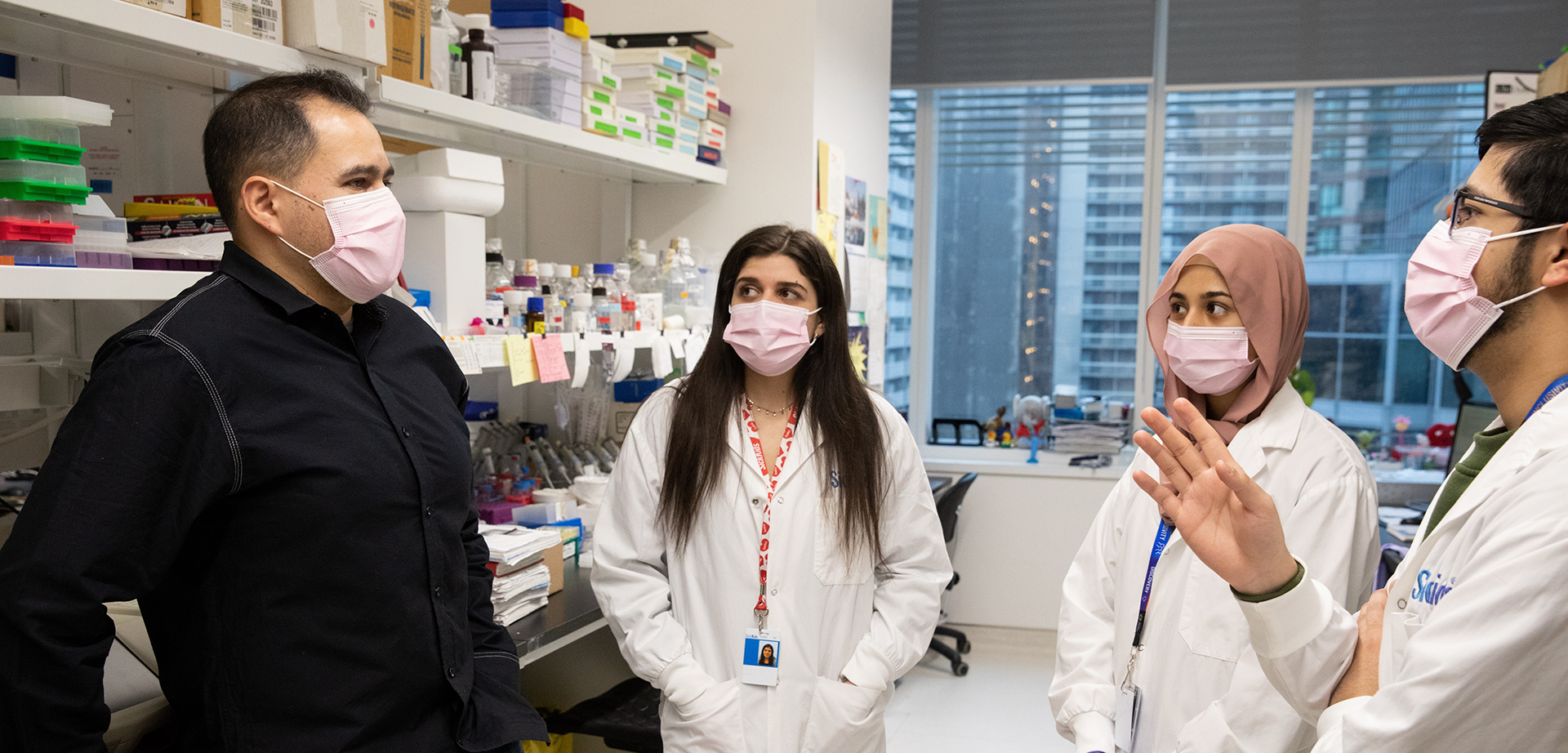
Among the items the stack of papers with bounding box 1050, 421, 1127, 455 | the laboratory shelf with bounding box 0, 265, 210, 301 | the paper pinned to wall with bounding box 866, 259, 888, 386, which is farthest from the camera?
the stack of papers with bounding box 1050, 421, 1127, 455

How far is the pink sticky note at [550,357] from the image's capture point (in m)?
2.24

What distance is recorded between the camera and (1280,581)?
1136 millimetres

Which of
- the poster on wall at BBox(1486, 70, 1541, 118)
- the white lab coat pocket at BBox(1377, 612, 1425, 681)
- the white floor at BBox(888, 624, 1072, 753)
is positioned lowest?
the white floor at BBox(888, 624, 1072, 753)

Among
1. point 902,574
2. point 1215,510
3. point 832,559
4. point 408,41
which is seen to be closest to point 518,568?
point 832,559

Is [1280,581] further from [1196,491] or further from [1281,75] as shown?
[1281,75]

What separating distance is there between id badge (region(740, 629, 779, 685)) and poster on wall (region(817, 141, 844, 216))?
194 centimetres

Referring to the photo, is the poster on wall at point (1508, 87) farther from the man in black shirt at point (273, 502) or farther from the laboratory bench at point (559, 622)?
the man in black shirt at point (273, 502)

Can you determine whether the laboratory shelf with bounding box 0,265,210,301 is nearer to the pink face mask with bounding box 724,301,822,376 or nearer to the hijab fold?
the pink face mask with bounding box 724,301,822,376

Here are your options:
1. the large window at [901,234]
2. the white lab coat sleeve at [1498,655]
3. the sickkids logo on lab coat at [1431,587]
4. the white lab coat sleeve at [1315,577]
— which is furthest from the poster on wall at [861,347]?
the white lab coat sleeve at [1498,655]

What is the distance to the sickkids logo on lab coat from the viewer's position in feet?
3.42

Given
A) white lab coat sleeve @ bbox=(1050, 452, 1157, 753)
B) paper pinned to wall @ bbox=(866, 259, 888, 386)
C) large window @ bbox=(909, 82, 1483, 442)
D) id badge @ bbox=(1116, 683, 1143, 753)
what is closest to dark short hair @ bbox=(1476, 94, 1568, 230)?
white lab coat sleeve @ bbox=(1050, 452, 1157, 753)

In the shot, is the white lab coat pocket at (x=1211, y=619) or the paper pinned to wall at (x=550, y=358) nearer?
the white lab coat pocket at (x=1211, y=619)

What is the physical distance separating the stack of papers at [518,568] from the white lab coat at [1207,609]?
1147 millimetres

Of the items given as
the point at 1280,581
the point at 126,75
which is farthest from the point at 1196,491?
the point at 126,75
